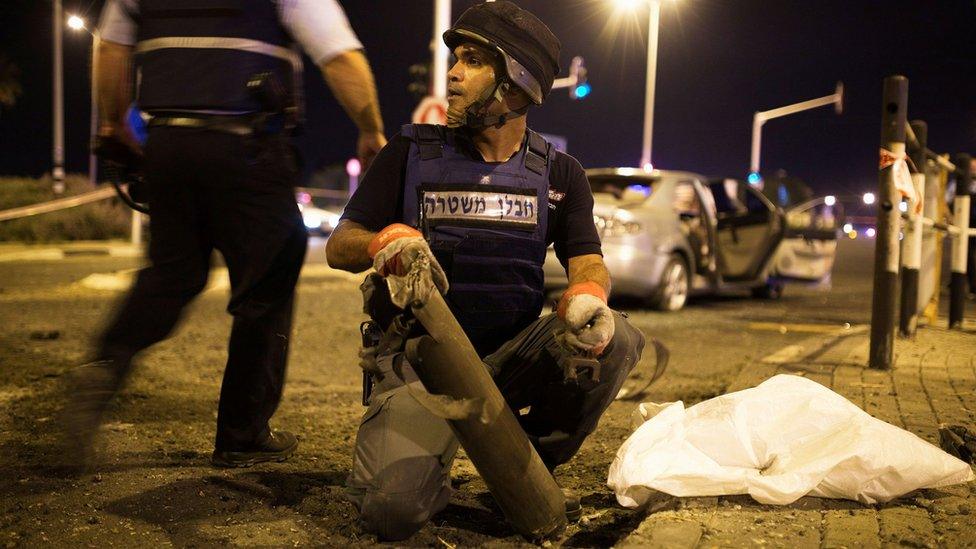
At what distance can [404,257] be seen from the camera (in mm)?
2340

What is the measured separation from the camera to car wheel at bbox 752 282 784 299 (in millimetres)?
11219

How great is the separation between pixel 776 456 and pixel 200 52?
227cm

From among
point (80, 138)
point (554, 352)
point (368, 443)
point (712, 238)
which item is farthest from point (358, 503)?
point (80, 138)

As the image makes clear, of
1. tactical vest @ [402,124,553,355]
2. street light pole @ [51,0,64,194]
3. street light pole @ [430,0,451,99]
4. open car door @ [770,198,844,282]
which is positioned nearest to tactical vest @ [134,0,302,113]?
tactical vest @ [402,124,553,355]

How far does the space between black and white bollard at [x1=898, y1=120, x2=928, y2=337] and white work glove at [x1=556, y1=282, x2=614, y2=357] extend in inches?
167

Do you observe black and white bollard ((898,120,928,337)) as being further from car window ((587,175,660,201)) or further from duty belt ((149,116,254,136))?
duty belt ((149,116,254,136))

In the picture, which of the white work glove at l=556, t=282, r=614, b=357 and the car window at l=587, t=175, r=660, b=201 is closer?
the white work glove at l=556, t=282, r=614, b=357

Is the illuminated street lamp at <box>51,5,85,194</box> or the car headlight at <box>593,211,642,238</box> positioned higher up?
the illuminated street lamp at <box>51,5,85,194</box>

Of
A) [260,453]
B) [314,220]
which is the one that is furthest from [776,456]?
[314,220]

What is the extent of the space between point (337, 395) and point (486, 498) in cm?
201

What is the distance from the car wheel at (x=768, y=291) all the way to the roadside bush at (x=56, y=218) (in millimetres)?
15403

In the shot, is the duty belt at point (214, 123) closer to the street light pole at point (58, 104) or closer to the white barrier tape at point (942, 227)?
the white barrier tape at point (942, 227)

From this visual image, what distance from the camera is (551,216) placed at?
3.14 meters

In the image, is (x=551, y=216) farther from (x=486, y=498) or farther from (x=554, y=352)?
(x=486, y=498)
